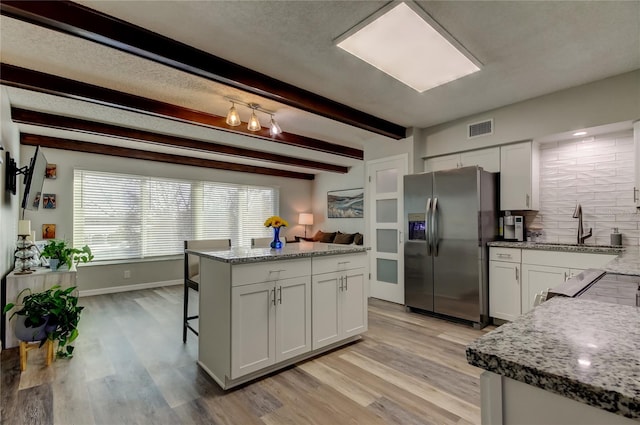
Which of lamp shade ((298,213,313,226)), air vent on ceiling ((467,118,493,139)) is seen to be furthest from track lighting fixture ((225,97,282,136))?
lamp shade ((298,213,313,226))

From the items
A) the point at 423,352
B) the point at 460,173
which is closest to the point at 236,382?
the point at 423,352

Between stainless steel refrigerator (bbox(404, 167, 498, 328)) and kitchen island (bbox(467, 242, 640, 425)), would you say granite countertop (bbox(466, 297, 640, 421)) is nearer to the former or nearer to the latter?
kitchen island (bbox(467, 242, 640, 425))

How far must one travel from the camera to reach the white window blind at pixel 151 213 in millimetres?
5039

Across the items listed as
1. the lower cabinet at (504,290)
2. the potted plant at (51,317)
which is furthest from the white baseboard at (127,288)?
the lower cabinet at (504,290)

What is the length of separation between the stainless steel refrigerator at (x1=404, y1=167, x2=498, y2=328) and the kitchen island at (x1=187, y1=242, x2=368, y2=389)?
4.03ft

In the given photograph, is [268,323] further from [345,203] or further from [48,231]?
[345,203]

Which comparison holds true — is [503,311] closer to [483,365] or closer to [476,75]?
[476,75]

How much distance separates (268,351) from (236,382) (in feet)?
0.95

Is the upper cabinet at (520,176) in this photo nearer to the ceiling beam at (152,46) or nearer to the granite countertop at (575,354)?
the ceiling beam at (152,46)

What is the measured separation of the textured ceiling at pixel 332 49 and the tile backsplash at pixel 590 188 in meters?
0.77

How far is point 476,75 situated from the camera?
8.79ft

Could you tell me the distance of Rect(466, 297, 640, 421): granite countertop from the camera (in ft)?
1.68

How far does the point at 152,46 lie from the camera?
205 centimetres

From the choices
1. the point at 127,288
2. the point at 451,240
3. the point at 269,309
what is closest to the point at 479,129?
the point at 451,240
